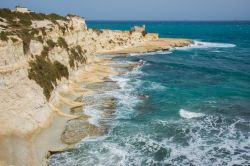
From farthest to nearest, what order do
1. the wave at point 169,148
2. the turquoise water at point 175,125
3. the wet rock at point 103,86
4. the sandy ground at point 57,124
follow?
the wet rock at point 103,86, the turquoise water at point 175,125, the wave at point 169,148, the sandy ground at point 57,124

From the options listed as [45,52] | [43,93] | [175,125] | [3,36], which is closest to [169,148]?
[175,125]

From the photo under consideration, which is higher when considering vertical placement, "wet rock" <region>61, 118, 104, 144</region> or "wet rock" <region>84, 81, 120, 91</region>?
"wet rock" <region>84, 81, 120, 91</region>

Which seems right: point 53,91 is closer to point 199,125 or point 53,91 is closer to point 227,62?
point 199,125

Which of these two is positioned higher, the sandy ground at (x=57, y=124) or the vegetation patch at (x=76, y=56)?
the vegetation patch at (x=76, y=56)

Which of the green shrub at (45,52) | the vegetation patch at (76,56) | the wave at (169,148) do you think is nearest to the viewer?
the wave at (169,148)

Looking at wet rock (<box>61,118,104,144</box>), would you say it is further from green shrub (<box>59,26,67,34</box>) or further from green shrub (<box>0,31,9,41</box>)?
green shrub (<box>59,26,67,34</box>)

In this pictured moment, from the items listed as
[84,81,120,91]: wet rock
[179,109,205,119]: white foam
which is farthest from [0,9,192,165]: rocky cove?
[179,109,205,119]: white foam

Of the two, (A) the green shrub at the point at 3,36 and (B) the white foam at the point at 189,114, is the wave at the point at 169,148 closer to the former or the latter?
(B) the white foam at the point at 189,114

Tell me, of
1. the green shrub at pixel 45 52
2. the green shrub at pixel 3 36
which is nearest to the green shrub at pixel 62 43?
the green shrub at pixel 45 52

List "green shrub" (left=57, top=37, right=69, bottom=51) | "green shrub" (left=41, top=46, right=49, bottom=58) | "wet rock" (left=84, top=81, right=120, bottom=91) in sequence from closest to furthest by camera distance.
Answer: "green shrub" (left=41, top=46, right=49, bottom=58)
"wet rock" (left=84, top=81, right=120, bottom=91)
"green shrub" (left=57, top=37, right=69, bottom=51)

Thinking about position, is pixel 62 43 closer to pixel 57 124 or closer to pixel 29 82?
pixel 29 82
